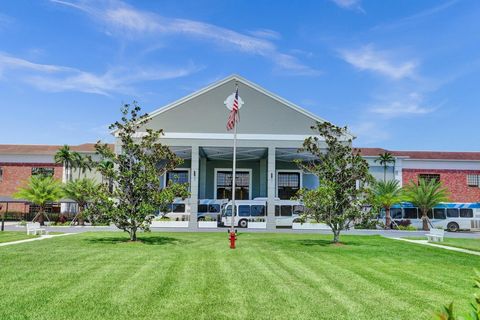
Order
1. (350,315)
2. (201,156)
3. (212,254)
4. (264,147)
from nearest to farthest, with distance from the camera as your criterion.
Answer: (350,315)
(212,254)
(264,147)
(201,156)

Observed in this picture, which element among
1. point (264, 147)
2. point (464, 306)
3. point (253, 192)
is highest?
point (264, 147)

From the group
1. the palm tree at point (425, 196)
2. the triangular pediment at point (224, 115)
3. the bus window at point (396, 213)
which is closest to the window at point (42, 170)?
the triangular pediment at point (224, 115)

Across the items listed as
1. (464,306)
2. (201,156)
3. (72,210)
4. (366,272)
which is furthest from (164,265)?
(72,210)

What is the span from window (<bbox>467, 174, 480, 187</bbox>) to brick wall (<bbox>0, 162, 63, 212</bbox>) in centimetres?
4720

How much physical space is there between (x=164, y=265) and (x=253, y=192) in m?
38.2

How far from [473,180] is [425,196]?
42.3ft

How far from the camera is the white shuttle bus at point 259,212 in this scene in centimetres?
4203

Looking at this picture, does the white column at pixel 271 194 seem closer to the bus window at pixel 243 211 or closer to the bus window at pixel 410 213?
the bus window at pixel 243 211

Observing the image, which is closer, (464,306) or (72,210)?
(464,306)

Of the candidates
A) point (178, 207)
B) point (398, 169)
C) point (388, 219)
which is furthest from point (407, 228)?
point (178, 207)

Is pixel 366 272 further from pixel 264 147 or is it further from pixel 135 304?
pixel 264 147

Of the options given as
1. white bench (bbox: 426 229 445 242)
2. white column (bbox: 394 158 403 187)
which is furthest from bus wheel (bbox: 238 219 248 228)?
white column (bbox: 394 158 403 187)

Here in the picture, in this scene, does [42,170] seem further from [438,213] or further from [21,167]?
[438,213]

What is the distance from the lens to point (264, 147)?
3884 cm
